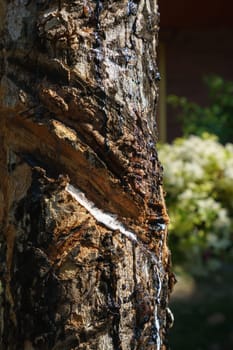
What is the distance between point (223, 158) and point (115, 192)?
3.18 meters

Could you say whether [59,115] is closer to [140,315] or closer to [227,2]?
[140,315]

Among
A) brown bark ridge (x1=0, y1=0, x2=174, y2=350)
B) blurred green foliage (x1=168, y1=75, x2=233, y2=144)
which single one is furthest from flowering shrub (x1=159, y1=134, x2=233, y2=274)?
brown bark ridge (x1=0, y1=0, x2=174, y2=350)

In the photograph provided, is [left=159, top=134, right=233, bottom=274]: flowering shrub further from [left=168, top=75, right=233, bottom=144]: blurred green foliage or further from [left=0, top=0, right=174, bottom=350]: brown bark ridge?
[left=0, top=0, right=174, bottom=350]: brown bark ridge

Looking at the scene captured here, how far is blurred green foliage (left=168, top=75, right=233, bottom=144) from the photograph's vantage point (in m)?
7.20

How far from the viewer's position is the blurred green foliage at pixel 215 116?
7.20 meters

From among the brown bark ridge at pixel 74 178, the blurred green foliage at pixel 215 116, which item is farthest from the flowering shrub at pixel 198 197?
the brown bark ridge at pixel 74 178

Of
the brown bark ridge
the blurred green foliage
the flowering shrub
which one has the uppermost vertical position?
the blurred green foliage

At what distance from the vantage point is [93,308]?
246 cm

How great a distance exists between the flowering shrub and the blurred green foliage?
122cm

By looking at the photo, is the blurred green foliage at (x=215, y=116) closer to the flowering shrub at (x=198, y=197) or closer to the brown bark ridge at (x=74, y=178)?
the flowering shrub at (x=198, y=197)

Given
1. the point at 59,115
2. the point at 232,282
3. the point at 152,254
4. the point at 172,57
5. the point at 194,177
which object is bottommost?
the point at 152,254

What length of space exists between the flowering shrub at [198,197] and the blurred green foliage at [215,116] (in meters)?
1.22

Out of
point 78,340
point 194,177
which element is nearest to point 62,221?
point 78,340

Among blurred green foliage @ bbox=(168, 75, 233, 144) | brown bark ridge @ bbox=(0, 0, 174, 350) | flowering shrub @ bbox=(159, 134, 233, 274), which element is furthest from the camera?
blurred green foliage @ bbox=(168, 75, 233, 144)
